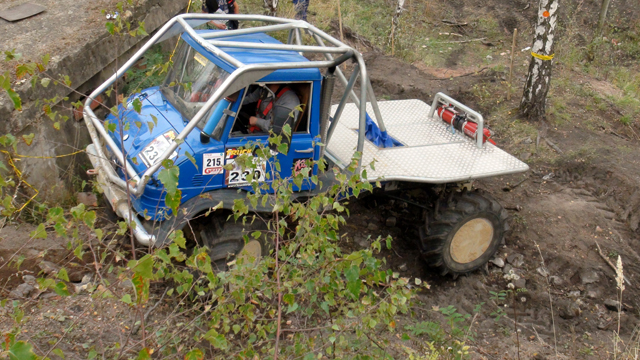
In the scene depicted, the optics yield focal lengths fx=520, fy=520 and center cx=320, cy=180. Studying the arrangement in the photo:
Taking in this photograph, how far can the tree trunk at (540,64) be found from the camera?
25.6ft

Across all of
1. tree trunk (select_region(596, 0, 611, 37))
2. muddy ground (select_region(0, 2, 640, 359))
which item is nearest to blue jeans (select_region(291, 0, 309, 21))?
muddy ground (select_region(0, 2, 640, 359))

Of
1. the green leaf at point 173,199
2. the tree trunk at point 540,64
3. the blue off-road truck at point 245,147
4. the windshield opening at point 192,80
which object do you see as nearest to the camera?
the green leaf at point 173,199

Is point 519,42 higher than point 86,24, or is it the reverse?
point 86,24

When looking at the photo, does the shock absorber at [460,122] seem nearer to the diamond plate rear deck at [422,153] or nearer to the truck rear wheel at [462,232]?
the diamond plate rear deck at [422,153]

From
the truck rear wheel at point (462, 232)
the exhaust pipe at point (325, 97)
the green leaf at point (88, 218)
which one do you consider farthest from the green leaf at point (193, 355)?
the truck rear wheel at point (462, 232)

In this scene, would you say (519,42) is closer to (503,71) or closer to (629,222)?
(503,71)

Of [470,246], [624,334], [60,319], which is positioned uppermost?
[60,319]

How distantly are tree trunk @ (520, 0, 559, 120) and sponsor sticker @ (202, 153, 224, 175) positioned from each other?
5.82 metres

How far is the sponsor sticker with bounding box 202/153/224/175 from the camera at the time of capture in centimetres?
435

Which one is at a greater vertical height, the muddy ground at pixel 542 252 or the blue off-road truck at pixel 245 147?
the blue off-road truck at pixel 245 147

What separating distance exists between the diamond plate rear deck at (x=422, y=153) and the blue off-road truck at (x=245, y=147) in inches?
0.6

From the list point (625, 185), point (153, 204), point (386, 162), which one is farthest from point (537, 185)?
point (153, 204)

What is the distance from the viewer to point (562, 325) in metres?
5.38

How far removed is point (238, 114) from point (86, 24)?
3357 millimetres
